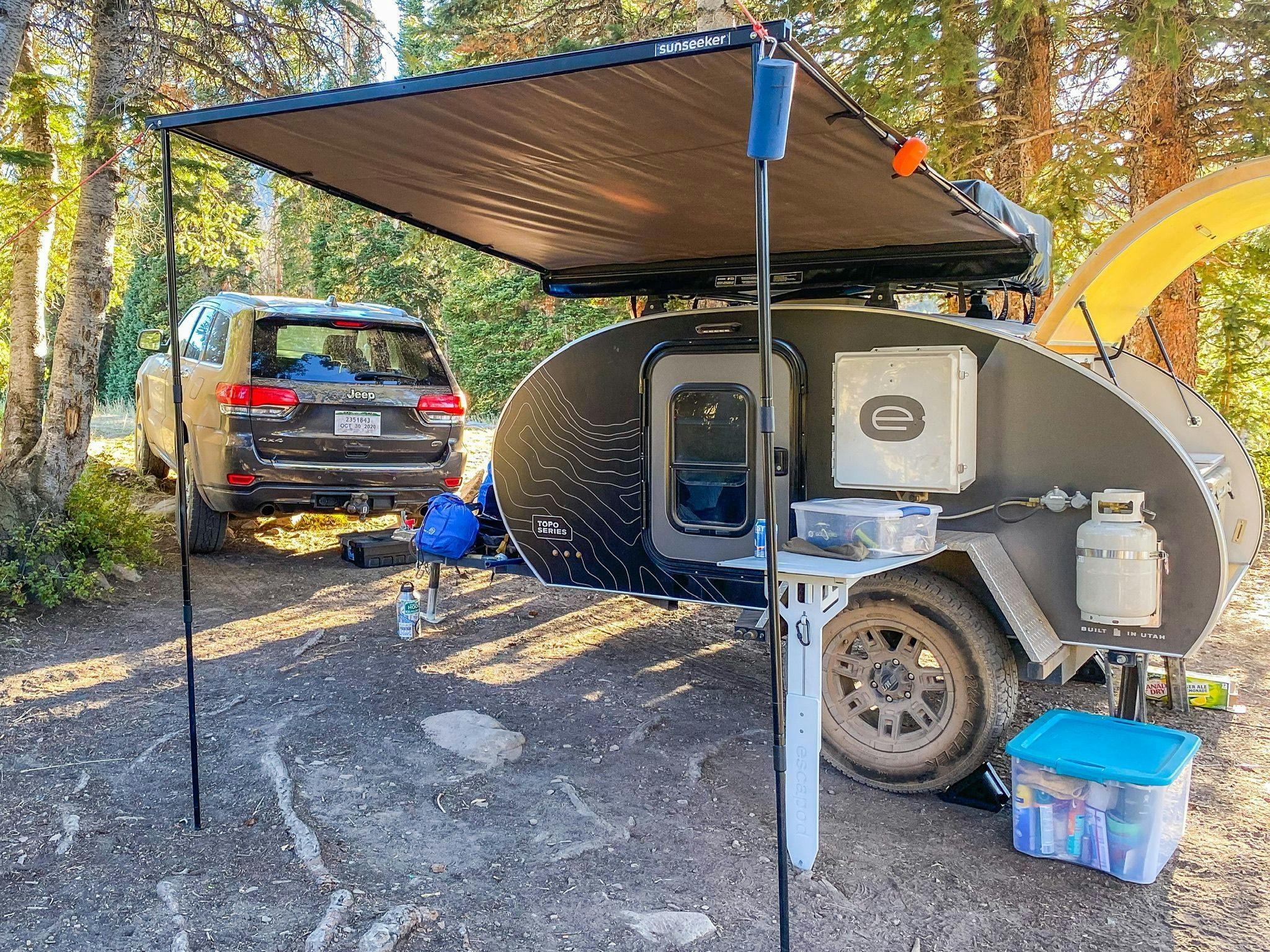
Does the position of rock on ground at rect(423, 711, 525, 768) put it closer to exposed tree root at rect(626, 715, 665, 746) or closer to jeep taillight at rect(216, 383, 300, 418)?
exposed tree root at rect(626, 715, 665, 746)

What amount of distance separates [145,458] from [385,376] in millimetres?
3801

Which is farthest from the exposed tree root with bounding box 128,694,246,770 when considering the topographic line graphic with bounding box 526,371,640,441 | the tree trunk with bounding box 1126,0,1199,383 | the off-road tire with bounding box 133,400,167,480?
the tree trunk with bounding box 1126,0,1199,383

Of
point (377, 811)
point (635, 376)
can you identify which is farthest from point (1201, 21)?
point (377, 811)

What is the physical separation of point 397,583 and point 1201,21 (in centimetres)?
739

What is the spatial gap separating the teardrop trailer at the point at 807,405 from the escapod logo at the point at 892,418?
0.01 m

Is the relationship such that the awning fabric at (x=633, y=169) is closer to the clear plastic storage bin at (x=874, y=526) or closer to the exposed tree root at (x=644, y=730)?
the clear plastic storage bin at (x=874, y=526)

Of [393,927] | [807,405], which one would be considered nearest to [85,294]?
[807,405]

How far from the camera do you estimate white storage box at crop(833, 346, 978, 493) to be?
4555mm

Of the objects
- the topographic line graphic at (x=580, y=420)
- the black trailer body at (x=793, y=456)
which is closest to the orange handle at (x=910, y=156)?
the black trailer body at (x=793, y=456)

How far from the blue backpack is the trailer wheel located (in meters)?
2.55

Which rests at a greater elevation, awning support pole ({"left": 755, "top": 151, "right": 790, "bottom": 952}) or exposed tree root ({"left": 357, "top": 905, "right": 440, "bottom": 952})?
awning support pole ({"left": 755, "top": 151, "right": 790, "bottom": 952})

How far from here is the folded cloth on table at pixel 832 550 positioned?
3814mm

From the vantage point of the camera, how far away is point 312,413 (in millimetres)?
7422

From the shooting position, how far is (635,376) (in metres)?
5.61
